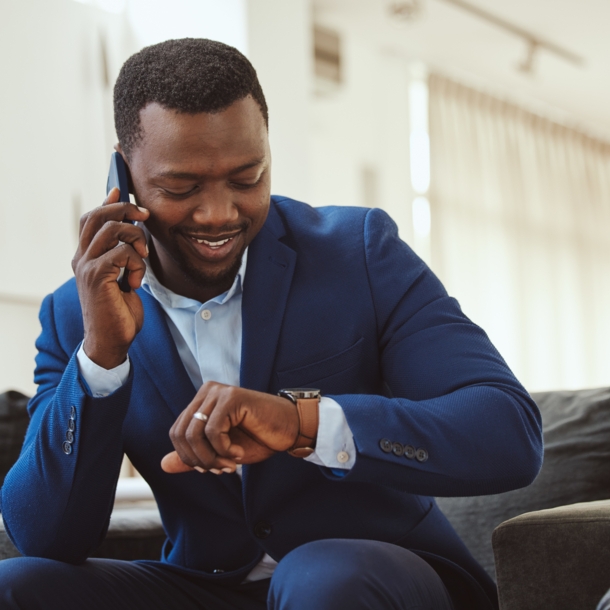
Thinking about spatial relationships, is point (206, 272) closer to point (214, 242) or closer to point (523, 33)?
point (214, 242)

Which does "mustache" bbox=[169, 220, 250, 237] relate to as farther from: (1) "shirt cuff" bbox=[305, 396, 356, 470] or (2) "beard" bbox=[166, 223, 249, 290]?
(1) "shirt cuff" bbox=[305, 396, 356, 470]

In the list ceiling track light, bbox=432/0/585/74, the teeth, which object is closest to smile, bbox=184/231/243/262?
the teeth

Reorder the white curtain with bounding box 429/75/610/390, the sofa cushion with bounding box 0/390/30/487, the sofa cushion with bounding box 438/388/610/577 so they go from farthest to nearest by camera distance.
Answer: the white curtain with bounding box 429/75/610/390 → the sofa cushion with bounding box 0/390/30/487 → the sofa cushion with bounding box 438/388/610/577

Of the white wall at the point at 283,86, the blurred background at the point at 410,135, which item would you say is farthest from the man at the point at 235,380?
the white wall at the point at 283,86

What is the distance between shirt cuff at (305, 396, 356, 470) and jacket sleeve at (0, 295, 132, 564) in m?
0.37

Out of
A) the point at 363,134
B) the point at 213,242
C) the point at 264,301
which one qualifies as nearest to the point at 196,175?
the point at 213,242

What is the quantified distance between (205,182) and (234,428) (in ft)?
1.54

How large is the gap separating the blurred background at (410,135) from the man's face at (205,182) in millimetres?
2066

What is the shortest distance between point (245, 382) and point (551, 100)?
6.58 metres

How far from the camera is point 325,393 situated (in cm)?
153

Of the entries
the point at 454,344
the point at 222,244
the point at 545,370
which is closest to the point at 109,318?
the point at 222,244

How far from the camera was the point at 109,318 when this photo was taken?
1442mm

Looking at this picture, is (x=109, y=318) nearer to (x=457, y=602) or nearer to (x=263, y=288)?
(x=263, y=288)

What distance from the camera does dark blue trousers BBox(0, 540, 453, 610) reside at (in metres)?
1.12
